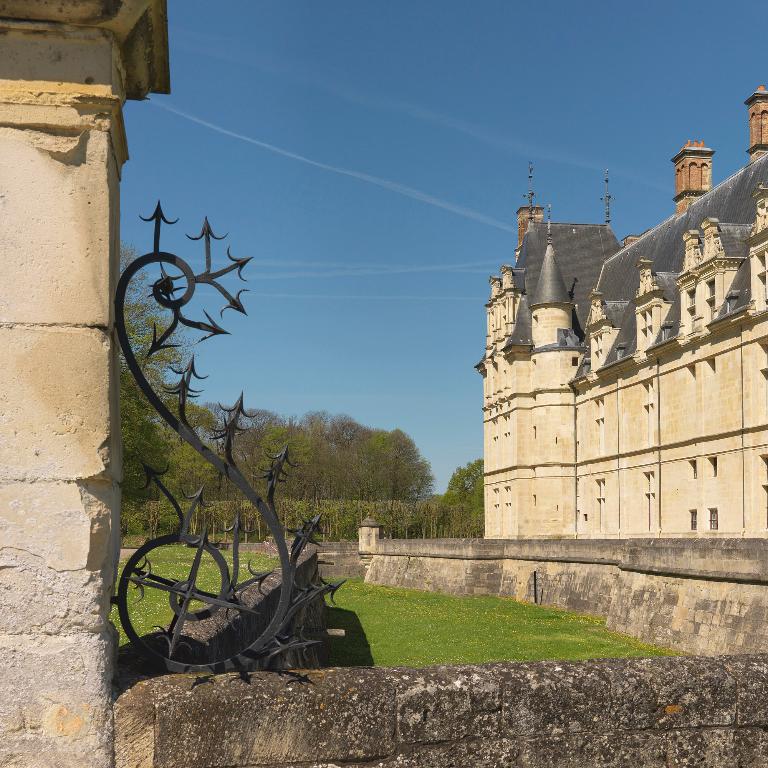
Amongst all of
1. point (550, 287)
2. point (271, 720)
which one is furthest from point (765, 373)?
point (271, 720)

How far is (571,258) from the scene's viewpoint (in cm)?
4178

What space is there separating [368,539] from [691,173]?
18618 millimetres

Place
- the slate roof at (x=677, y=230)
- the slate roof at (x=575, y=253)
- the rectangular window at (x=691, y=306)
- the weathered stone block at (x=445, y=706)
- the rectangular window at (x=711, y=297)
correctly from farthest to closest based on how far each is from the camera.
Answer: the slate roof at (x=575, y=253) → the slate roof at (x=677, y=230) → the rectangular window at (x=691, y=306) → the rectangular window at (x=711, y=297) → the weathered stone block at (x=445, y=706)

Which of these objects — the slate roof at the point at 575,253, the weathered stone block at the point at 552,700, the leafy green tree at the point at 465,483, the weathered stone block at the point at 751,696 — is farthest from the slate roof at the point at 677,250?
the leafy green tree at the point at 465,483

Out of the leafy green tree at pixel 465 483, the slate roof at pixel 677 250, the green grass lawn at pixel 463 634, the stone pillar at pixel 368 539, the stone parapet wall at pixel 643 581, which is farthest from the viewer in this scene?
the leafy green tree at pixel 465 483

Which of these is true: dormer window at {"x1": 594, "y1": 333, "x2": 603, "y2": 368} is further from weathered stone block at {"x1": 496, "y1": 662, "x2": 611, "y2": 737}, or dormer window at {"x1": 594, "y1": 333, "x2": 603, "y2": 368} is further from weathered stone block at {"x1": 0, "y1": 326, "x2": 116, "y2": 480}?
weathered stone block at {"x1": 0, "y1": 326, "x2": 116, "y2": 480}

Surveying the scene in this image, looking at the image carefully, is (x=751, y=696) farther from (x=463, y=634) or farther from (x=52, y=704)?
(x=463, y=634)

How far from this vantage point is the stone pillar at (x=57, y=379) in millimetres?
2475

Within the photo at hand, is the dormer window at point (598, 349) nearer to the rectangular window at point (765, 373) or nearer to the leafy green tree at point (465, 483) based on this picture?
the rectangular window at point (765, 373)

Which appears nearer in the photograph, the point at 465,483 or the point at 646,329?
the point at 646,329

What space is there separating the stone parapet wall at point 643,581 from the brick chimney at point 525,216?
20737mm

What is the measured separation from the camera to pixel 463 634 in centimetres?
1916

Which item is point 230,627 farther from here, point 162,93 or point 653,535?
point 653,535

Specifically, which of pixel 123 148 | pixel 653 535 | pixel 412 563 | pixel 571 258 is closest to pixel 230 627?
pixel 123 148
